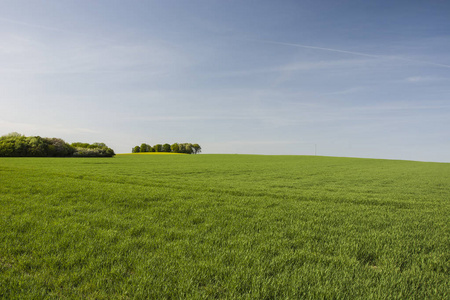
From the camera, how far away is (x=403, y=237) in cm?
598

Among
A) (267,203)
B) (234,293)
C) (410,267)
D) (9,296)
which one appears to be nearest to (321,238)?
(410,267)

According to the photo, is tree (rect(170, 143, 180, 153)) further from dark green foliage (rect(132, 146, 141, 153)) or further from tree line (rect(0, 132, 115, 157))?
tree line (rect(0, 132, 115, 157))

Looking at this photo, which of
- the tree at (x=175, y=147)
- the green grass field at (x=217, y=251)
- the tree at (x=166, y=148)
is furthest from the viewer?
the tree at (x=166, y=148)

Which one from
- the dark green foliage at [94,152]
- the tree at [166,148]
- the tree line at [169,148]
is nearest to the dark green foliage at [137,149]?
the tree line at [169,148]

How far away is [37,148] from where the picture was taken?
52594mm

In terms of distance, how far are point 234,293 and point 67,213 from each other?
19.5 ft

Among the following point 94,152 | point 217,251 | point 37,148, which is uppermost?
point 37,148

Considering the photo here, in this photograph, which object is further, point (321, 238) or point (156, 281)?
point (321, 238)

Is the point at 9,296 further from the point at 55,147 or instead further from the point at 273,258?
the point at 55,147

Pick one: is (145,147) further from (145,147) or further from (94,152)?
(94,152)

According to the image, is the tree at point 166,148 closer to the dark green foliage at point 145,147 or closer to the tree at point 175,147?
Answer: the tree at point 175,147

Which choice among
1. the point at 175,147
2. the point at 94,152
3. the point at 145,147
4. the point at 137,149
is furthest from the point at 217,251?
the point at 137,149

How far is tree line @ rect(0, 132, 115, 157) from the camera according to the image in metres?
50.9

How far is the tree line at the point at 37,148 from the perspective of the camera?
5091 cm
